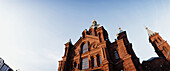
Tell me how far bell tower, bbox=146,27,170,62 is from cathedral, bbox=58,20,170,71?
12903 mm

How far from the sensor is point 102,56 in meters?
14.3

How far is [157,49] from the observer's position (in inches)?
1437

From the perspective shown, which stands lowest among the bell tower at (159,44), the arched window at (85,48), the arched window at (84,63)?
the arched window at (84,63)

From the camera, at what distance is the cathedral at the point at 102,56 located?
42.8 feet

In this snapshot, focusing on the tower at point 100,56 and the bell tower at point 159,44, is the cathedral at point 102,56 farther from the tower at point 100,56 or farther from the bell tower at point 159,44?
the bell tower at point 159,44

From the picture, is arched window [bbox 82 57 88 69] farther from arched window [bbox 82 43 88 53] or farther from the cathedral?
arched window [bbox 82 43 88 53]

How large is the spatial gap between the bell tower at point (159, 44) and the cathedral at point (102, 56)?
12.9m

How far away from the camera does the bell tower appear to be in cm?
3241

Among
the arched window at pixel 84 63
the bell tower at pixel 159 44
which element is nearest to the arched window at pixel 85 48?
the arched window at pixel 84 63

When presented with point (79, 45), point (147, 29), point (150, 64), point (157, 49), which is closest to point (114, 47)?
point (79, 45)

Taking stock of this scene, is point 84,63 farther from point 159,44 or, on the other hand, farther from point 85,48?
point 159,44

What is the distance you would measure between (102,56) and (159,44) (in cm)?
3363

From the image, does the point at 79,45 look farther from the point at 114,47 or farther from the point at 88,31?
the point at 114,47

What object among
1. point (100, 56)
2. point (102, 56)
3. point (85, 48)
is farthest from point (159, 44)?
point (102, 56)
